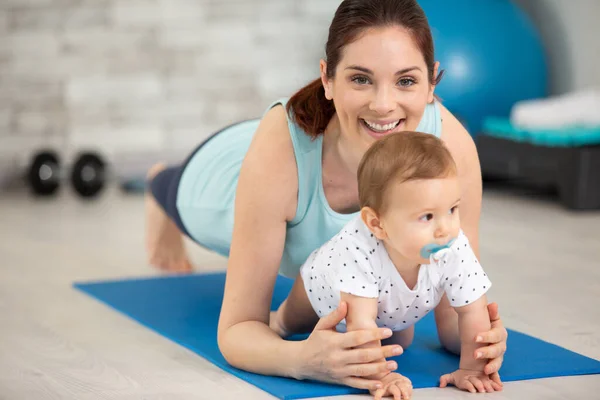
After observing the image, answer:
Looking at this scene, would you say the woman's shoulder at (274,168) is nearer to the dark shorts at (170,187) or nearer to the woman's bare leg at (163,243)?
the dark shorts at (170,187)

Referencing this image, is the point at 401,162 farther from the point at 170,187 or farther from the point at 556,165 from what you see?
the point at 556,165

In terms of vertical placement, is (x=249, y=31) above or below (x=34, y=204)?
above

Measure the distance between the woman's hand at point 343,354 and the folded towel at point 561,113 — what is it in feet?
7.04

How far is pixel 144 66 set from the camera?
3.96 metres

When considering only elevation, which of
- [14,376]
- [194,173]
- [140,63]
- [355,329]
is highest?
[140,63]

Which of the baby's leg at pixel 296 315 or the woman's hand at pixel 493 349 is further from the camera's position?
the baby's leg at pixel 296 315

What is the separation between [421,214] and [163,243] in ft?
3.99

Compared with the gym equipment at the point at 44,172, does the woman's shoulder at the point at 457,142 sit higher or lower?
higher

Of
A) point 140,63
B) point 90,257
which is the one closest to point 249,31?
point 140,63

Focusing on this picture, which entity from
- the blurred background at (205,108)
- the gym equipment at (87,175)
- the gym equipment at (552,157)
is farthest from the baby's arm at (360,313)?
the gym equipment at (87,175)

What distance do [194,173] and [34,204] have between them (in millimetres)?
1687

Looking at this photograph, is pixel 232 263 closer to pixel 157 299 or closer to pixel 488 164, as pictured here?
pixel 157 299

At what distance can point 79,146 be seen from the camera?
154 inches

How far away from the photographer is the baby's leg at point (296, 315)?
1614 mm
